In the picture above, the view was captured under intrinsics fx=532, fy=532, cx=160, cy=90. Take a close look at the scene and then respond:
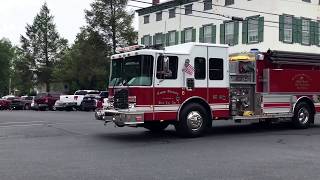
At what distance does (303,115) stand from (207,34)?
29.2m

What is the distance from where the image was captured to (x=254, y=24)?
1676 inches

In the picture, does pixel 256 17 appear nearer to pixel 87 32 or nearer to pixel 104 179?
pixel 87 32

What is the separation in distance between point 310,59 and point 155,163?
32.2ft

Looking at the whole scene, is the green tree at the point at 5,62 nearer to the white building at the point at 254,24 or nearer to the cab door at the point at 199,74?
the white building at the point at 254,24

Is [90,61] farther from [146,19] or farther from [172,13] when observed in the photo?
[172,13]

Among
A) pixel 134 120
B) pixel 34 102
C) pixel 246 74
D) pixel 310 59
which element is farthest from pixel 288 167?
pixel 34 102

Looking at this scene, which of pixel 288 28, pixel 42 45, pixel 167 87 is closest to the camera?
pixel 167 87

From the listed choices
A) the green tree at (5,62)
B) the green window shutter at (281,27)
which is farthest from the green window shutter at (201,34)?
the green tree at (5,62)

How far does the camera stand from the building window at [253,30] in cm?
4228

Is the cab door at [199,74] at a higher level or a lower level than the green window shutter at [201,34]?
lower

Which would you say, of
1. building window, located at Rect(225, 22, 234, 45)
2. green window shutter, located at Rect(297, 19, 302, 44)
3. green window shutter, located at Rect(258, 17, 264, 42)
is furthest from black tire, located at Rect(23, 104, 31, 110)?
green window shutter, located at Rect(297, 19, 302, 44)

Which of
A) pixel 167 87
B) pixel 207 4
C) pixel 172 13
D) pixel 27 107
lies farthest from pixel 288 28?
pixel 167 87

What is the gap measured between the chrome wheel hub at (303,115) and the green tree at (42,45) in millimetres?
67809

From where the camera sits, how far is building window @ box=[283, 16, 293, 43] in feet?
138
